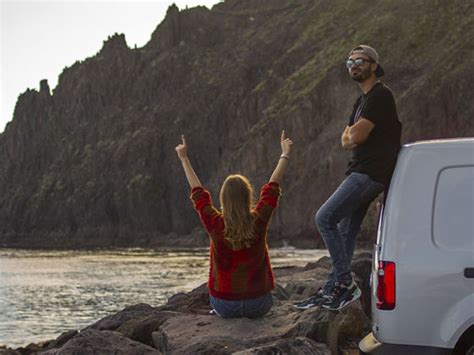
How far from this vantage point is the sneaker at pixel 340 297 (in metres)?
8.68

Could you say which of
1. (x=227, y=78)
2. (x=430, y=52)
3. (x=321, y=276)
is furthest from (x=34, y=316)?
(x=227, y=78)

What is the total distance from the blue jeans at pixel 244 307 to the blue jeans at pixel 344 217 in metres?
0.66

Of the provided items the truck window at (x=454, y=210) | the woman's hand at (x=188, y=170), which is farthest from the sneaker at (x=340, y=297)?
the truck window at (x=454, y=210)

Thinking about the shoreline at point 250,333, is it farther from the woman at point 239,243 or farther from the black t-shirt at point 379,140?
the black t-shirt at point 379,140

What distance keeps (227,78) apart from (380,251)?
183769 millimetres

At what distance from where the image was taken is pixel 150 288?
52125 mm

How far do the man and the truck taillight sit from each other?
201 centimetres

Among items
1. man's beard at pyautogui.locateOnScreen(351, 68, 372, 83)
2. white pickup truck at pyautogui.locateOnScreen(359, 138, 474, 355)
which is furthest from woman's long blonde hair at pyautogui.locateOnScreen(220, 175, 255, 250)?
white pickup truck at pyautogui.locateOnScreen(359, 138, 474, 355)

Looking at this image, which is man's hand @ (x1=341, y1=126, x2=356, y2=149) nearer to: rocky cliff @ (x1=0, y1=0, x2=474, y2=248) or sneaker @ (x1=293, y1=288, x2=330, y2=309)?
sneaker @ (x1=293, y1=288, x2=330, y2=309)

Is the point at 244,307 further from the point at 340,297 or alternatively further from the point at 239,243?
the point at 340,297

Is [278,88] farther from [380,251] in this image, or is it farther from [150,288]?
[380,251]

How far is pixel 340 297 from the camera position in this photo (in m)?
8.69

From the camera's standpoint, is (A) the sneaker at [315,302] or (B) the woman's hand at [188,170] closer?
(B) the woman's hand at [188,170]

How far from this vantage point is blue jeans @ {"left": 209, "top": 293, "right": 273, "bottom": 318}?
8625 millimetres
